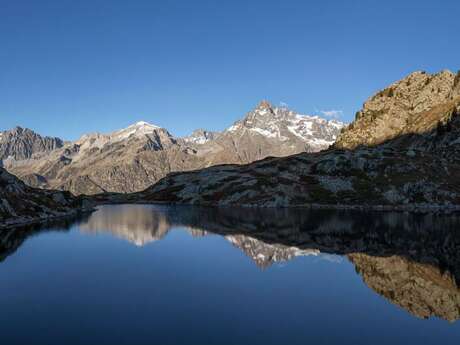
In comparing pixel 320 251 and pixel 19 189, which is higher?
pixel 19 189

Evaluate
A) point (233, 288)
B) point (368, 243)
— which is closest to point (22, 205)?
point (233, 288)

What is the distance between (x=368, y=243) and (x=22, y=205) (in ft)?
367

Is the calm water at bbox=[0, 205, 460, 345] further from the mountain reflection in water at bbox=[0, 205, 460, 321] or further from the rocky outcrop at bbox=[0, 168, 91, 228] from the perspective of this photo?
the rocky outcrop at bbox=[0, 168, 91, 228]

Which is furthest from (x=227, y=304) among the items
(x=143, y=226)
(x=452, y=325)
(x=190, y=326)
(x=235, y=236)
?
(x=143, y=226)

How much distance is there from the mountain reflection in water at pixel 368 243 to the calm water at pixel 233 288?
331 millimetres

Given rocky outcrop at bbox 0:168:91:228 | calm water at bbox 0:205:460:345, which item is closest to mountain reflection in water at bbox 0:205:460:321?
calm water at bbox 0:205:460:345

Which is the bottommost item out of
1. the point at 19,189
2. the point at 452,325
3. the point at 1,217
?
the point at 452,325

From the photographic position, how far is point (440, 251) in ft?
265

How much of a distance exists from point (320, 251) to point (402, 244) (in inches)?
793

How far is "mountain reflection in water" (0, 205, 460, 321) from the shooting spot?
53781mm

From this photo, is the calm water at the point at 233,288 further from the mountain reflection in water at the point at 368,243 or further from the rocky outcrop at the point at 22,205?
the rocky outcrop at the point at 22,205

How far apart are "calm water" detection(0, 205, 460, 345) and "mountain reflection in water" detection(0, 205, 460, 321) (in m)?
0.33

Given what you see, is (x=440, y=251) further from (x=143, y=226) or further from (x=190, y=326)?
(x=143, y=226)

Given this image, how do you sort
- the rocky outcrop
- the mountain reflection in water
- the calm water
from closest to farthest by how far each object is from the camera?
the calm water < the mountain reflection in water < the rocky outcrop
